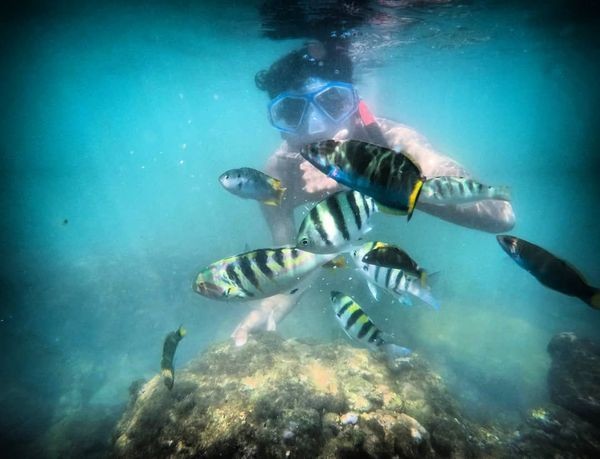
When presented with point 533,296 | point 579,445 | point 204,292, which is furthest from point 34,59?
point 533,296

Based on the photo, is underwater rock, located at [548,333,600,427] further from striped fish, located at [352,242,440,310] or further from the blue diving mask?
the blue diving mask

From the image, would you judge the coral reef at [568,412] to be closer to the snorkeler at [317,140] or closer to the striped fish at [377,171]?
the snorkeler at [317,140]

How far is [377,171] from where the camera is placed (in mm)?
1535

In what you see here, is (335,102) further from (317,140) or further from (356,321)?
(356,321)

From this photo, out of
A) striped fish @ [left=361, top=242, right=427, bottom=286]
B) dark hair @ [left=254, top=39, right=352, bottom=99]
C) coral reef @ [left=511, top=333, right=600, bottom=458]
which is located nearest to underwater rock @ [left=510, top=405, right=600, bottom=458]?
coral reef @ [left=511, top=333, right=600, bottom=458]

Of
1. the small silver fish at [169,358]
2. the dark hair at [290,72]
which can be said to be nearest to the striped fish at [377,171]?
the small silver fish at [169,358]

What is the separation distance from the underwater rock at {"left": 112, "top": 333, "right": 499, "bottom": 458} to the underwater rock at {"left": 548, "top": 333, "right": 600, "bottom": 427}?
3.25m

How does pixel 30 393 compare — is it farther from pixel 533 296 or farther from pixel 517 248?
pixel 533 296

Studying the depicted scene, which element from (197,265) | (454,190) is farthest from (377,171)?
(197,265)

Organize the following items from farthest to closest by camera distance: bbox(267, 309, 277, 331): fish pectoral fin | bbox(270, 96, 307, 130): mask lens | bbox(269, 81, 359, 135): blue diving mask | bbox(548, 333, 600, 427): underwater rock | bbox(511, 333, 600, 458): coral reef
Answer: bbox(267, 309, 277, 331): fish pectoral fin < bbox(270, 96, 307, 130): mask lens < bbox(269, 81, 359, 135): blue diving mask < bbox(548, 333, 600, 427): underwater rock < bbox(511, 333, 600, 458): coral reef

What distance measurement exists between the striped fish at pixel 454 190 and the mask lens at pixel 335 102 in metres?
4.27

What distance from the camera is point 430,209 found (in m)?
6.33

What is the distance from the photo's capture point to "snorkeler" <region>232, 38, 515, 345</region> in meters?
6.42

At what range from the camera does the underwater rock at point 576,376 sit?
6262 mm
